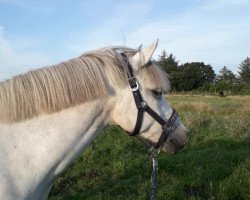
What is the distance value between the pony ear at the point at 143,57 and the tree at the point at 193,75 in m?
70.1

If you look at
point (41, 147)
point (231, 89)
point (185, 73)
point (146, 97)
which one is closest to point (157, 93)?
point (146, 97)

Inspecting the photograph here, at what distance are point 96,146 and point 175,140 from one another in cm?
536

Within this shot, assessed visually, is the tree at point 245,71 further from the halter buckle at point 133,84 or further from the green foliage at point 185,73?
the halter buckle at point 133,84

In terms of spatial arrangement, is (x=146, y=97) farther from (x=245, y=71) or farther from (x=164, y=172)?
(x=245, y=71)

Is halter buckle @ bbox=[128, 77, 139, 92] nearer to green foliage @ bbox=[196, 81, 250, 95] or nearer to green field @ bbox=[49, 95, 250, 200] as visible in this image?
green field @ bbox=[49, 95, 250, 200]

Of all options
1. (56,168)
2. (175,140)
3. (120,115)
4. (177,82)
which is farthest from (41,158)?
(177,82)

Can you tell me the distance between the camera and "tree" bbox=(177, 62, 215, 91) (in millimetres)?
73125

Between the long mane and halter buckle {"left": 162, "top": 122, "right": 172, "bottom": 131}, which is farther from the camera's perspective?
halter buckle {"left": 162, "top": 122, "right": 172, "bottom": 131}

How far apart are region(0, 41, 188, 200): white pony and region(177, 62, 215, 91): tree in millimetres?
70108

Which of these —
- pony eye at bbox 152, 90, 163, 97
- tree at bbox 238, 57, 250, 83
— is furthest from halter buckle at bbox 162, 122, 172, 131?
tree at bbox 238, 57, 250, 83

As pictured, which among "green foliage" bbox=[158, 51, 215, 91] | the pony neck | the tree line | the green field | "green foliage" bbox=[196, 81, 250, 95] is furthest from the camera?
"green foliage" bbox=[158, 51, 215, 91]

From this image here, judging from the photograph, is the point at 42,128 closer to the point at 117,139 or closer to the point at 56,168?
the point at 56,168

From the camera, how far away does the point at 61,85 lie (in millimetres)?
2809

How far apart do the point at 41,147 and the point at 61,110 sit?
31 centimetres
